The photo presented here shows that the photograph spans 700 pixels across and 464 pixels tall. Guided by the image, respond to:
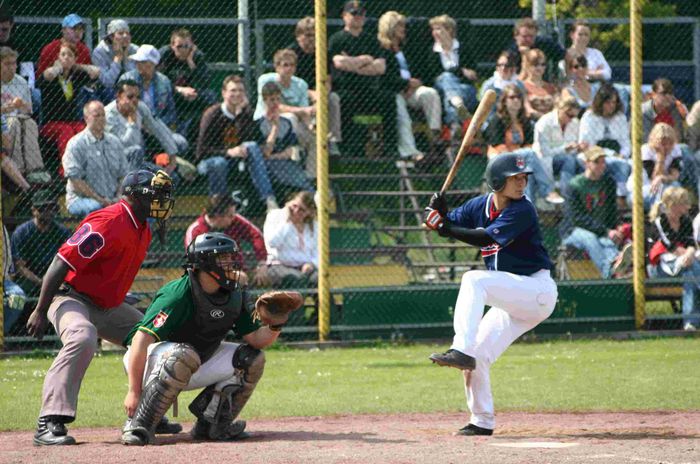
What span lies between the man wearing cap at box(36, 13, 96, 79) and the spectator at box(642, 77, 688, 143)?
621 centimetres

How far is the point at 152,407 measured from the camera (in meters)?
6.33

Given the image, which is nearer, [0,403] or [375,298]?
[0,403]

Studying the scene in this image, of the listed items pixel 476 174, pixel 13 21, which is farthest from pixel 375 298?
pixel 13 21

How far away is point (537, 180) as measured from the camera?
12.6 metres

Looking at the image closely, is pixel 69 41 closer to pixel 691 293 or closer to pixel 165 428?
pixel 165 428

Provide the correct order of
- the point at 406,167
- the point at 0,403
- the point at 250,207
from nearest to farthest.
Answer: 1. the point at 0,403
2. the point at 250,207
3. the point at 406,167

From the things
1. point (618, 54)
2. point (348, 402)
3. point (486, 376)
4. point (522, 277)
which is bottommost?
point (348, 402)

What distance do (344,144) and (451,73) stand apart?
1.55m

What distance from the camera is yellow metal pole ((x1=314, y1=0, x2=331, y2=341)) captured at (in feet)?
38.3

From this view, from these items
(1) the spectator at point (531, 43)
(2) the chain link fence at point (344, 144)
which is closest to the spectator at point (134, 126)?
(2) the chain link fence at point (344, 144)

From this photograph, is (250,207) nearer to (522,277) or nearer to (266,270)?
(266,270)

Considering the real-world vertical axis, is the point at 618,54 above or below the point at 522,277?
above

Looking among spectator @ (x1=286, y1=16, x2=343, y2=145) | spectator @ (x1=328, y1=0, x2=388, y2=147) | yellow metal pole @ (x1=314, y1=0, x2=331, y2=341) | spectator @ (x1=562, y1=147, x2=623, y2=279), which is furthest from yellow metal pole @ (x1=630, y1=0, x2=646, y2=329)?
yellow metal pole @ (x1=314, y1=0, x2=331, y2=341)

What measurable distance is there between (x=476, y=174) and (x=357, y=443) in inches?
283
